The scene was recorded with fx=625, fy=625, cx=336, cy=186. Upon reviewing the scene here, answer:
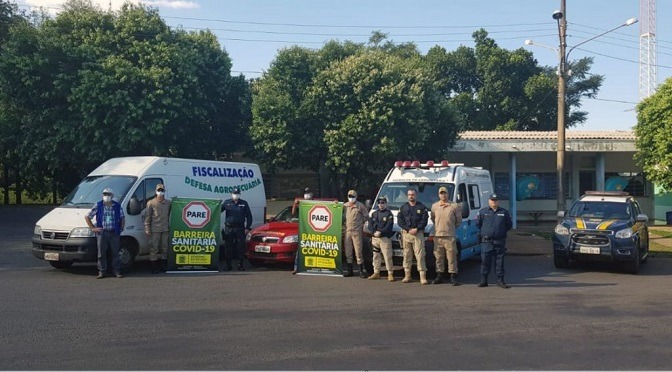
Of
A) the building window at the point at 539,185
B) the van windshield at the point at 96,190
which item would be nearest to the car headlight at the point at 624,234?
the van windshield at the point at 96,190

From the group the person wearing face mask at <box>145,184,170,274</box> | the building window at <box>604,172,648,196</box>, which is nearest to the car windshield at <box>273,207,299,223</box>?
the person wearing face mask at <box>145,184,170,274</box>

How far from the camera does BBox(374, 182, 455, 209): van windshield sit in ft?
43.9

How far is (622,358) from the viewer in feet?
21.7

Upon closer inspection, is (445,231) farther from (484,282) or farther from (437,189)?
(437,189)

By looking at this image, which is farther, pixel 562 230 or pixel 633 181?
pixel 633 181

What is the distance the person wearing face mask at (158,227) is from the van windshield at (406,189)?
447 centimetres

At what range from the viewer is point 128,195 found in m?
13.2

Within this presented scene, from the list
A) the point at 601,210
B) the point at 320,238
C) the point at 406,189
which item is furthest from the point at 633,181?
the point at 320,238

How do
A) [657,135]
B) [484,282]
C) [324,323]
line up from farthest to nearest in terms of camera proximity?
[657,135] → [484,282] → [324,323]

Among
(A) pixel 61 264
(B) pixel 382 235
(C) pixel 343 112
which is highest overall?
(C) pixel 343 112

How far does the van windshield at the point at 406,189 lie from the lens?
13391mm

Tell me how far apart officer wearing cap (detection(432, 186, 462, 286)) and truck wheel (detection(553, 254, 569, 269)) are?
348cm

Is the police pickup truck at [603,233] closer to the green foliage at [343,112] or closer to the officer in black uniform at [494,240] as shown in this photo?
the officer in black uniform at [494,240]

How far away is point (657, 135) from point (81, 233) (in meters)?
19.1
